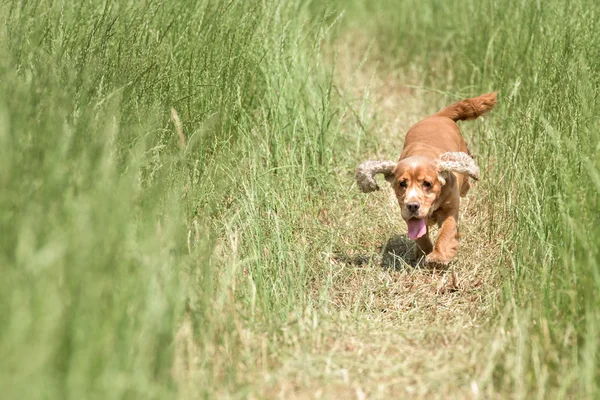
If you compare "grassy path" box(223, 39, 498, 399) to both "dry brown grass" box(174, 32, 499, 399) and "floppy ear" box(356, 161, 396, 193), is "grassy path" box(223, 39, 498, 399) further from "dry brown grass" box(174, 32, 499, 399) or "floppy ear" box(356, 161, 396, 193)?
"floppy ear" box(356, 161, 396, 193)

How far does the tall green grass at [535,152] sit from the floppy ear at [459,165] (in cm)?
31

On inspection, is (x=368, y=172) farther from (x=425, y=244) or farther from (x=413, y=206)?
(x=425, y=244)

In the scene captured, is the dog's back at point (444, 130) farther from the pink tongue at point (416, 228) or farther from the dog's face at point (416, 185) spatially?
the pink tongue at point (416, 228)

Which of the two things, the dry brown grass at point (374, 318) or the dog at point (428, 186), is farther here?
the dog at point (428, 186)

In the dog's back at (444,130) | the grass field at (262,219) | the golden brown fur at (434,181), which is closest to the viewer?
the grass field at (262,219)

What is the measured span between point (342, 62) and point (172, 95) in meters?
3.59

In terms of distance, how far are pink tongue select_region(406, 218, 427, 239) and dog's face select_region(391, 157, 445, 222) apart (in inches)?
→ 0.9

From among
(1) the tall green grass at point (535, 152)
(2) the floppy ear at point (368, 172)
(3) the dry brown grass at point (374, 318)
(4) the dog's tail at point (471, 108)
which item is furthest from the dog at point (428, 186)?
(4) the dog's tail at point (471, 108)

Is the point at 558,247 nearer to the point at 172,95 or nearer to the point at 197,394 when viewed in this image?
the point at 197,394

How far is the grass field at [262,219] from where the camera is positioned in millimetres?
2906

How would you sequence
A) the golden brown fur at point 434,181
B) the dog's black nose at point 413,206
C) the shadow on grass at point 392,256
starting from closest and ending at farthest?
the dog's black nose at point 413,206 → the golden brown fur at point 434,181 → the shadow on grass at point 392,256

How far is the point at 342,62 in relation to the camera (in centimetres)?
845

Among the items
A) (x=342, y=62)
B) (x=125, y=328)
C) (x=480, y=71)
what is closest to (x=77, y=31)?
(x=125, y=328)

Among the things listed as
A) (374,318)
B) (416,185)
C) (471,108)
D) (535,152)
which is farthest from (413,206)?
(471,108)
